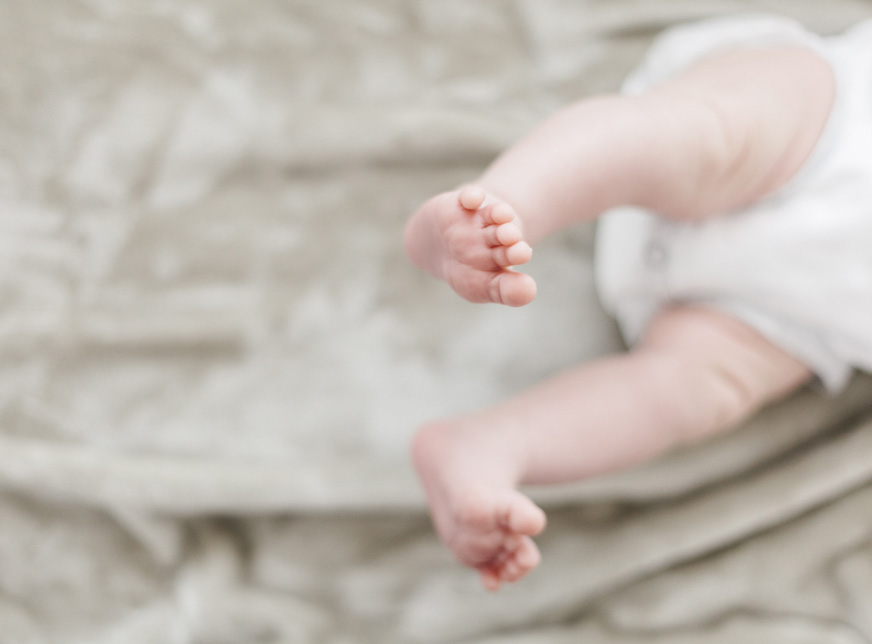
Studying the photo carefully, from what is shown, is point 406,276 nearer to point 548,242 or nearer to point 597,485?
point 548,242

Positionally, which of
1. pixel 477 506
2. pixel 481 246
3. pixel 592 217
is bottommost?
pixel 477 506

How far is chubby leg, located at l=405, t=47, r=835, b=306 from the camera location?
1.56ft

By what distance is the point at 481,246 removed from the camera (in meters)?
0.46

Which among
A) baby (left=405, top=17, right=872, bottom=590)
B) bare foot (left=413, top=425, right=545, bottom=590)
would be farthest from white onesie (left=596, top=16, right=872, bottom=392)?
bare foot (left=413, top=425, right=545, bottom=590)

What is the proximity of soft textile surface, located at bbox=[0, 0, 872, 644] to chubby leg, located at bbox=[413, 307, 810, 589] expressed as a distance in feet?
0.29

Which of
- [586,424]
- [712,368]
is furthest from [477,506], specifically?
[712,368]

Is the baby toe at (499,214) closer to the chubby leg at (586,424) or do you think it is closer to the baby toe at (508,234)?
the baby toe at (508,234)

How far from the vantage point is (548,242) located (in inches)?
33.2

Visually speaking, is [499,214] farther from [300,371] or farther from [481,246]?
[300,371]

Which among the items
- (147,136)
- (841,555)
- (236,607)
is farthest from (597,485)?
(147,136)

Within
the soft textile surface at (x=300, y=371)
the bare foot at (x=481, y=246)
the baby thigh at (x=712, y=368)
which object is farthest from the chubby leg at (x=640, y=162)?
the soft textile surface at (x=300, y=371)

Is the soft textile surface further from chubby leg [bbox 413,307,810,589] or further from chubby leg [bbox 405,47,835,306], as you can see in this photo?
chubby leg [bbox 405,47,835,306]

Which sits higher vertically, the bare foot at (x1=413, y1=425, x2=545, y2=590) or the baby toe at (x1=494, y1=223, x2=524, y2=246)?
the baby toe at (x1=494, y1=223, x2=524, y2=246)

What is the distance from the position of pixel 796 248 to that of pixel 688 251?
9cm
